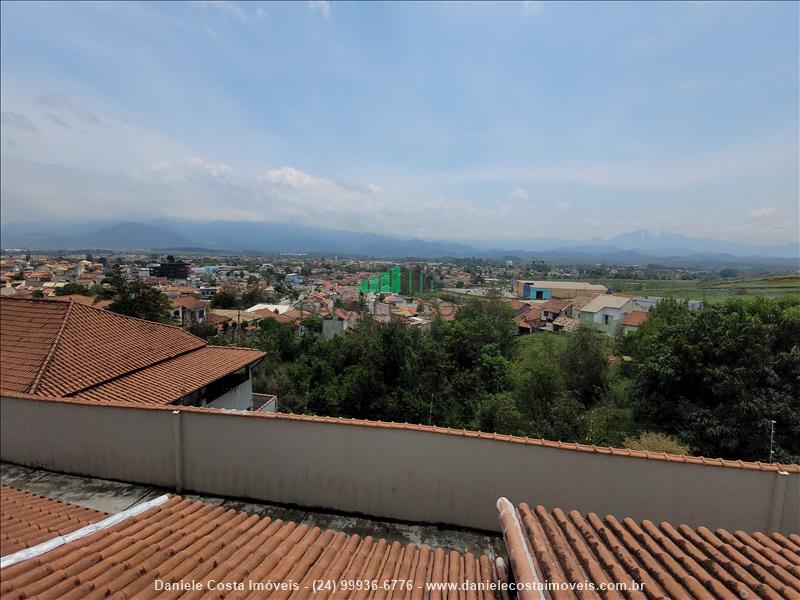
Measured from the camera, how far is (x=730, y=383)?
35.4 ft

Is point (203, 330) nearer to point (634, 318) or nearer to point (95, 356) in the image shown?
point (95, 356)

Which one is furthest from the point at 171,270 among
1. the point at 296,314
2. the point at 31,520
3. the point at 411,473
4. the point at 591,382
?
the point at 411,473

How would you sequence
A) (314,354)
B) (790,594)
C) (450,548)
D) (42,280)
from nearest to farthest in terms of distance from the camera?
1. (790,594)
2. (450,548)
3. (314,354)
4. (42,280)

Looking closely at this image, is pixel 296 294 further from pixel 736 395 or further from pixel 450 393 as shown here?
pixel 736 395

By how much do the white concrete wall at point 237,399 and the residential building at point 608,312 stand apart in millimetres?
29806

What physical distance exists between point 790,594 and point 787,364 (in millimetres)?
12449

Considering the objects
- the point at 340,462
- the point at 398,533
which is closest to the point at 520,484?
the point at 398,533

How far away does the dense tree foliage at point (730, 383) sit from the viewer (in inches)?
409

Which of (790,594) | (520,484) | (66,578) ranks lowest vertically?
(520,484)

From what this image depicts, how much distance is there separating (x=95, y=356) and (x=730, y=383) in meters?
16.0

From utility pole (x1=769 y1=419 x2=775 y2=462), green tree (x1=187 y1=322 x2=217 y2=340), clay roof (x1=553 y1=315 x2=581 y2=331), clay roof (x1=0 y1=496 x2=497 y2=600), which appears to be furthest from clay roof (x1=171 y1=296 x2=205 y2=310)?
utility pole (x1=769 y1=419 x2=775 y2=462)

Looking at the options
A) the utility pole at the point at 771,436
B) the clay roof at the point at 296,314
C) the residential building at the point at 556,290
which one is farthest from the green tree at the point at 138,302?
the residential building at the point at 556,290

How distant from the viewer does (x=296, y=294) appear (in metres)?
67.9

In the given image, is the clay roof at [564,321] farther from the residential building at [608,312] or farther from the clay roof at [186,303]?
the clay roof at [186,303]
